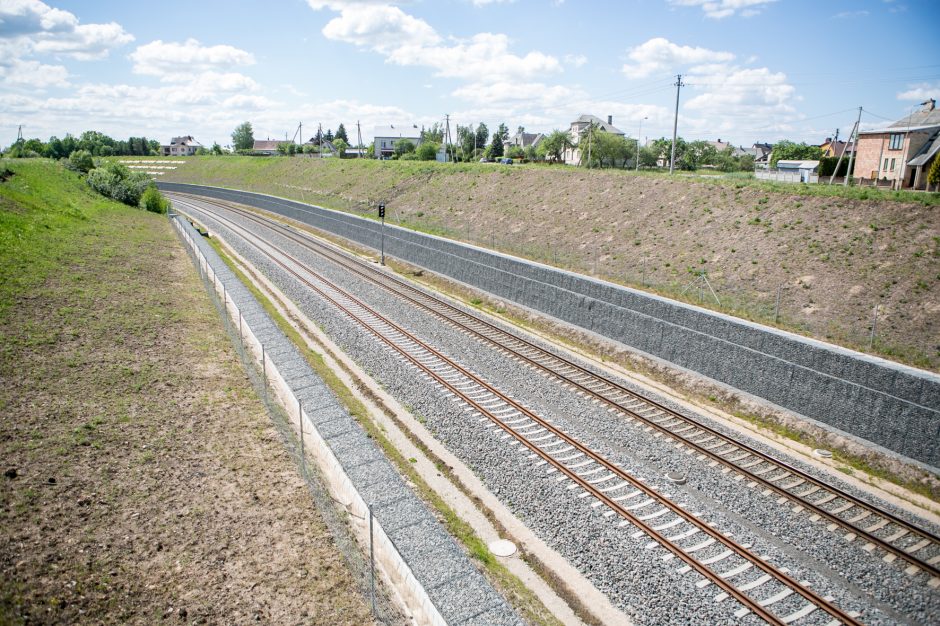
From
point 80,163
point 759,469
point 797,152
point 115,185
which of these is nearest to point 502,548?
point 759,469

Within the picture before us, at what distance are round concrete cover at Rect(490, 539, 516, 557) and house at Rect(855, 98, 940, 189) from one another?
34459 mm

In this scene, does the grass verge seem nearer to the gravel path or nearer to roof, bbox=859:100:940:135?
the gravel path

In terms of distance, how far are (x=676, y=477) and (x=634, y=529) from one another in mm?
2365

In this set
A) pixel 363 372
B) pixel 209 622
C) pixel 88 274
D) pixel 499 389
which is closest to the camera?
pixel 209 622

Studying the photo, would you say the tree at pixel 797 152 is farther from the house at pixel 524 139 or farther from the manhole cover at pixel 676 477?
the manhole cover at pixel 676 477

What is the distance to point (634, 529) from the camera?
37.3ft

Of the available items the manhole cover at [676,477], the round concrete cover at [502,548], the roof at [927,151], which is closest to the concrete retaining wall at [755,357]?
the manhole cover at [676,477]

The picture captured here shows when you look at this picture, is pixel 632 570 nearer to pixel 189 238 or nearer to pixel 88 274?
pixel 88 274

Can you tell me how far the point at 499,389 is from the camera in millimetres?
18062

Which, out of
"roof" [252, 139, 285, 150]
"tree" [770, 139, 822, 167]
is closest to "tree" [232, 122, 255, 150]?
"roof" [252, 139, 285, 150]

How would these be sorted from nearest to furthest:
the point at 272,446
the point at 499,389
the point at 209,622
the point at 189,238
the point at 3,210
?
the point at 209,622, the point at 272,446, the point at 499,389, the point at 3,210, the point at 189,238

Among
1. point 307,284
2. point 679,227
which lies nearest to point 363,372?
point 307,284

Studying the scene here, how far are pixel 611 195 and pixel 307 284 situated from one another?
834 inches

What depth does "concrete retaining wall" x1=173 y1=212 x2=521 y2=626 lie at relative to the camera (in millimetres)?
8945
